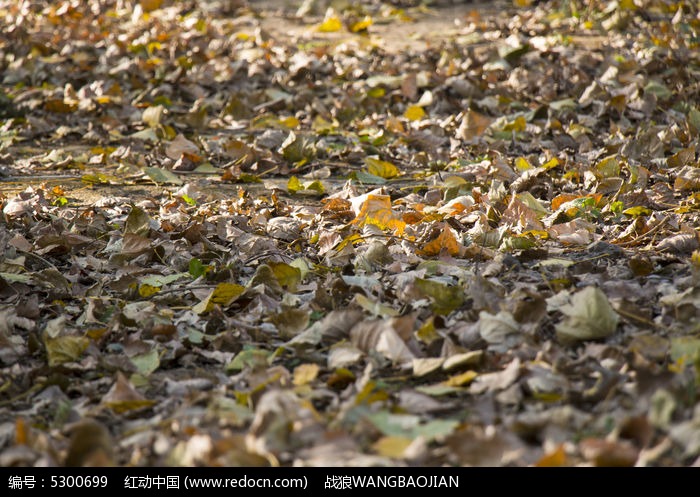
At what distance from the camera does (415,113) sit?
469 centimetres

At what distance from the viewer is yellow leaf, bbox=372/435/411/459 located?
5.37ft

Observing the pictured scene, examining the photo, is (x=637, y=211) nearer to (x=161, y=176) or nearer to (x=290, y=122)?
(x=161, y=176)

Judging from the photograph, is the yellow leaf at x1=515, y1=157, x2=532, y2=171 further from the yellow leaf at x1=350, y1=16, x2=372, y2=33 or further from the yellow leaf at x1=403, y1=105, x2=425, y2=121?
the yellow leaf at x1=350, y1=16, x2=372, y2=33

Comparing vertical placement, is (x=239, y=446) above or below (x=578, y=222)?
above

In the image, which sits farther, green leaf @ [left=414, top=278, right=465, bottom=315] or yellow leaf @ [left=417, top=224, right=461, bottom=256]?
yellow leaf @ [left=417, top=224, right=461, bottom=256]

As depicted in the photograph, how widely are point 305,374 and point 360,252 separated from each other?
0.87 m

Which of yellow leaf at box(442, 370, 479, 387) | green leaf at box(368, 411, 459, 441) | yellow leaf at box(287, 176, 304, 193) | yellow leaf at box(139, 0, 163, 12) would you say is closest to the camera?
green leaf at box(368, 411, 459, 441)

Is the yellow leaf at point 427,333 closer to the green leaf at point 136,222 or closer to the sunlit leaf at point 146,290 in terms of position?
the sunlit leaf at point 146,290

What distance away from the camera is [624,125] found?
14.0 ft

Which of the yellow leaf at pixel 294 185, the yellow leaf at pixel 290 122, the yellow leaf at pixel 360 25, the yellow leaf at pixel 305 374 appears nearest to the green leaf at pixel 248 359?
the yellow leaf at pixel 305 374

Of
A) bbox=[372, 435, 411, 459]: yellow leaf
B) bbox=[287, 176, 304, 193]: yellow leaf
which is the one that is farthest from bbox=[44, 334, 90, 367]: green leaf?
bbox=[287, 176, 304, 193]: yellow leaf

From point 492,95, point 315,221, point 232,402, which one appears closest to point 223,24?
point 492,95
